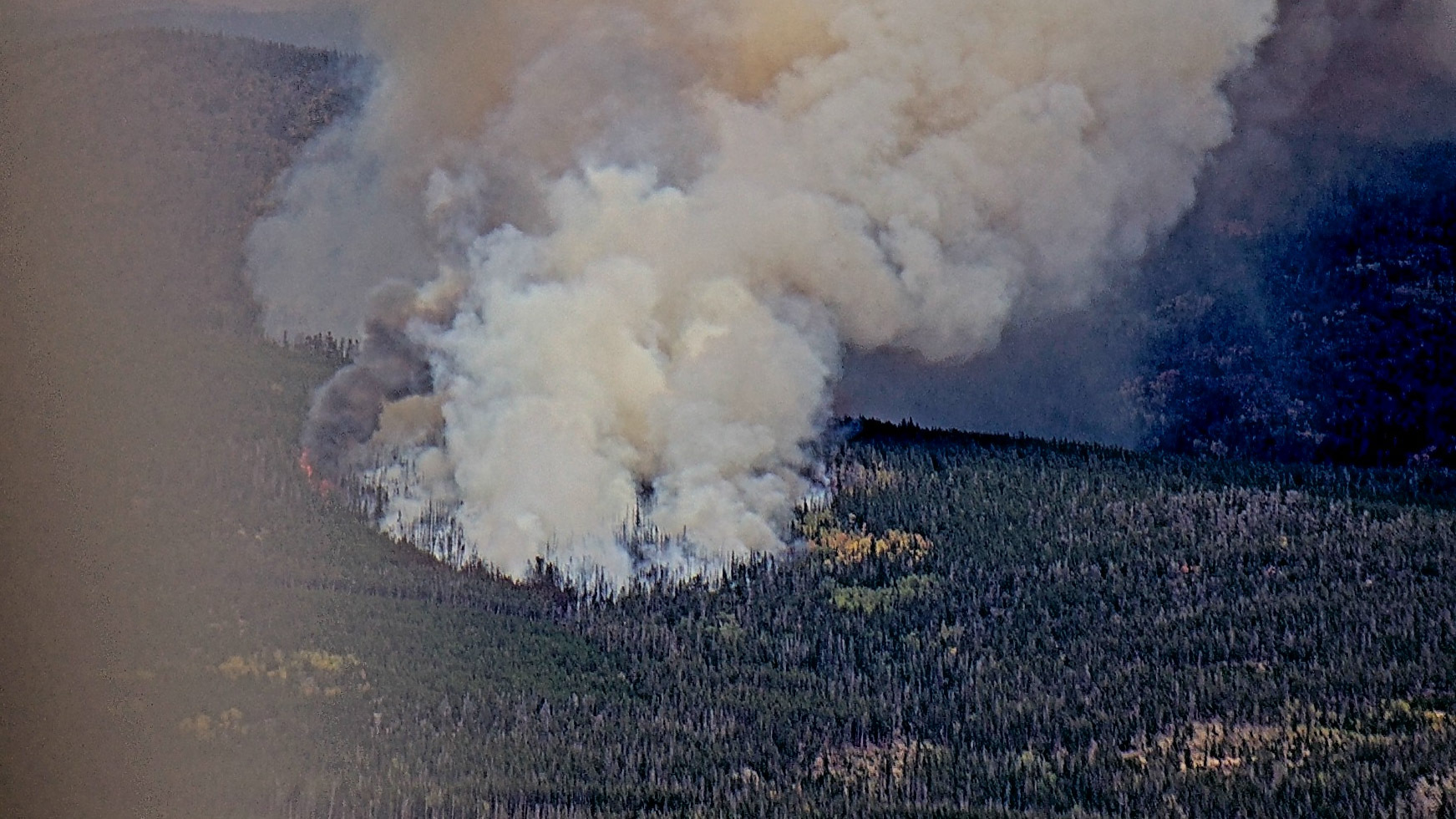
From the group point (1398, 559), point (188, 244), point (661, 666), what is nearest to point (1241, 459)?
point (1398, 559)

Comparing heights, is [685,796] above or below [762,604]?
below

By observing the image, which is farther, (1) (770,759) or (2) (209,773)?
(1) (770,759)

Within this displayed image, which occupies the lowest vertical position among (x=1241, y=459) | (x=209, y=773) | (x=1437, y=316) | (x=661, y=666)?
(x=209, y=773)

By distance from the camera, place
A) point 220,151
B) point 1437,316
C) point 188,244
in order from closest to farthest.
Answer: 1. point 188,244
2. point 220,151
3. point 1437,316

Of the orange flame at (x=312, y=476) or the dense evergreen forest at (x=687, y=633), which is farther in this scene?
the orange flame at (x=312, y=476)

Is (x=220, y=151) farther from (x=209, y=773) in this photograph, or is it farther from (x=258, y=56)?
(x=209, y=773)

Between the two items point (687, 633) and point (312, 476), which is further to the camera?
point (312, 476)

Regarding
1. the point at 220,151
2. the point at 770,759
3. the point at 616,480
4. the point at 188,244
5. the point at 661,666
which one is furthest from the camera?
the point at 220,151

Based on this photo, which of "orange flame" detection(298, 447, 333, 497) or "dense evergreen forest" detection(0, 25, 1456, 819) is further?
"orange flame" detection(298, 447, 333, 497)
